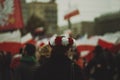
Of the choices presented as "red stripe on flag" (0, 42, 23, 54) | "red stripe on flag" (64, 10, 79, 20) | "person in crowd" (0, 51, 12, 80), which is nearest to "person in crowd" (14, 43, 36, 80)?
"red stripe on flag" (0, 42, 23, 54)

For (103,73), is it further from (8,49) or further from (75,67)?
(75,67)

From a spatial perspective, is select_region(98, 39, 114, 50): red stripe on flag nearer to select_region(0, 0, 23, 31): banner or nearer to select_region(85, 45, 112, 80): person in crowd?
select_region(85, 45, 112, 80): person in crowd

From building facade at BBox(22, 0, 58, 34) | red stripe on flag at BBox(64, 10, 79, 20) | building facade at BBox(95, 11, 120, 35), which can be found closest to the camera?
red stripe on flag at BBox(64, 10, 79, 20)

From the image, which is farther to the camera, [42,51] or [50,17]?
[50,17]

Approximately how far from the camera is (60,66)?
7152mm

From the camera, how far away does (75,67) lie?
7152mm

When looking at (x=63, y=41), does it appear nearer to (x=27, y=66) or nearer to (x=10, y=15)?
(x=27, y=66)

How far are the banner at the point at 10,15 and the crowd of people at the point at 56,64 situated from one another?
0.99 meters

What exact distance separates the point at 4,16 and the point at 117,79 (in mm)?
4735

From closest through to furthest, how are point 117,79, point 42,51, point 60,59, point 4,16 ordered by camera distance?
point 60,59 → point 42,51 → point 4,16 → point 117,79

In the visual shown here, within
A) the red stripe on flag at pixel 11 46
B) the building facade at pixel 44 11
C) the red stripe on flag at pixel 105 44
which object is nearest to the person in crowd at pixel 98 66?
the red stripe on flag at pixel 11 46

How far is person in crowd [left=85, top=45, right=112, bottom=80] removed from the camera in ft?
45.0

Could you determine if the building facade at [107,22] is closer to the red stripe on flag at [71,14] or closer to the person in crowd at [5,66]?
the red stripe on flag at [71,14]

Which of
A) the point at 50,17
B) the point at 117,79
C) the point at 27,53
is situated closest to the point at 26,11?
the point at 50,17
